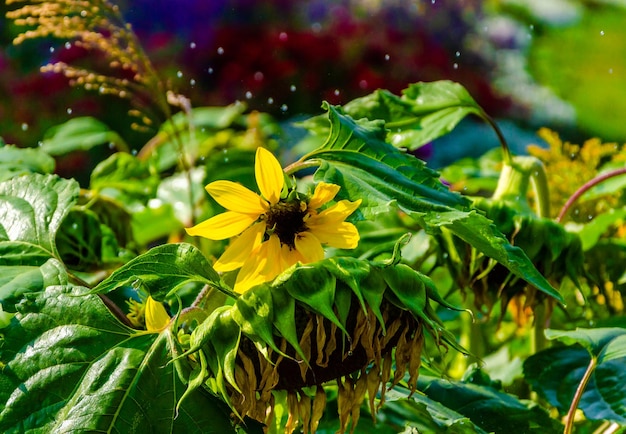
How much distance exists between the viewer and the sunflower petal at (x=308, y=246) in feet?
1.49

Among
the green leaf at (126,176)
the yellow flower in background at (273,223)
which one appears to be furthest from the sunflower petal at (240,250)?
the green leaf at (126,176)

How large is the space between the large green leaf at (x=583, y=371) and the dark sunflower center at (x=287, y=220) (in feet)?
0.49

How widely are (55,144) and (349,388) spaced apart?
0.68 m

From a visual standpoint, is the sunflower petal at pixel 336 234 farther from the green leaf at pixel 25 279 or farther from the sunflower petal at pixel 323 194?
the green leaf at pixel 25 279

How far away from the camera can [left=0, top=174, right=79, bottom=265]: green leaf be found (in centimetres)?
52

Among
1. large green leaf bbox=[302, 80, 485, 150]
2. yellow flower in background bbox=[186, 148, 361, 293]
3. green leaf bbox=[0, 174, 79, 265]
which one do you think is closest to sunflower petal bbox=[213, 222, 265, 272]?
yellow flower in background bbox=[186, 148, 361, 293]

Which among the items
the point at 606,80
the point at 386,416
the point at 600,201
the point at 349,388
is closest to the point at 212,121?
the point at 600,201

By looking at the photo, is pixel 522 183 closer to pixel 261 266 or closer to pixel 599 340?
pixel 599 340

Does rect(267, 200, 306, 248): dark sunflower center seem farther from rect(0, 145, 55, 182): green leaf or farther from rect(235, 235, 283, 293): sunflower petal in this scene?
rect(0, 145, 55, 182): green leaf

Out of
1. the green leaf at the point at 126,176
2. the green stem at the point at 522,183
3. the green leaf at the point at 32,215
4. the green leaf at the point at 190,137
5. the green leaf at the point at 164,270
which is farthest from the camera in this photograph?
the green leaf at the point at 190,137

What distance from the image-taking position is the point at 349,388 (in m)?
0.41

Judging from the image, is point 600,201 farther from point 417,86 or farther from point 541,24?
point 541,24

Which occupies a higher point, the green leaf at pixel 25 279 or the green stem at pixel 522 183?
the green leaf at pixel 25 279

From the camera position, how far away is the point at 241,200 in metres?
0.47
